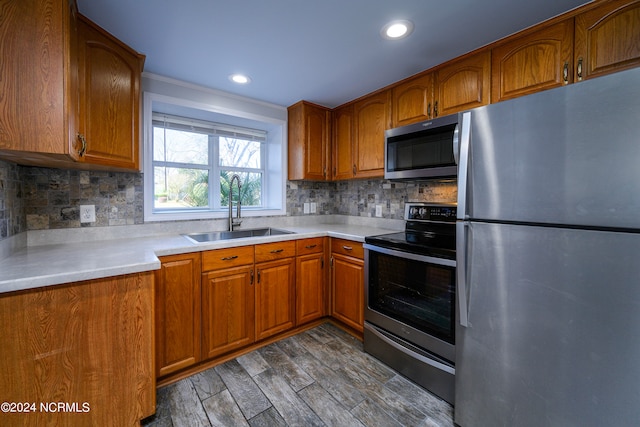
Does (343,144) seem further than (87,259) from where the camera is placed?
Yes

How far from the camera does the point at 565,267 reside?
1.03 metres

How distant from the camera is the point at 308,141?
2.75 metres

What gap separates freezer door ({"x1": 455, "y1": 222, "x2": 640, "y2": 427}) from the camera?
0.92m

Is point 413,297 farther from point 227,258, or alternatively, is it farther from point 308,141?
point 308,141

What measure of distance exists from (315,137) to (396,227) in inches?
50.6

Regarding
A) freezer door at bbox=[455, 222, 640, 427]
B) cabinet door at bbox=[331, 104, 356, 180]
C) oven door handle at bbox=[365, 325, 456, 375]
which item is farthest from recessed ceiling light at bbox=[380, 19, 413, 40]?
oven door handle at bbox=[365, 325, 456, 375]

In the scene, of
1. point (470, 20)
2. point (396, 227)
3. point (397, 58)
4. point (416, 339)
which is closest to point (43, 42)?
point (397, 58)

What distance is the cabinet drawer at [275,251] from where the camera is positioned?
2.06m

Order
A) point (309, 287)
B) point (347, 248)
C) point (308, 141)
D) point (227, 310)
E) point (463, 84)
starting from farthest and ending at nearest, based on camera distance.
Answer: point (308, 141) → point (309, 287) → point (347, 248) → point (227, 310) → point (463, 84)

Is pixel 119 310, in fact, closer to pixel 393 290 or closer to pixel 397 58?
pixel 393 290

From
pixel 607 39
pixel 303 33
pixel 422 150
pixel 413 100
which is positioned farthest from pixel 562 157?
pixel 303 33

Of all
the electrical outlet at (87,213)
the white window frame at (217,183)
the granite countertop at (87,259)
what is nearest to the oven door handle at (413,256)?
the granite countertop at (87,259)

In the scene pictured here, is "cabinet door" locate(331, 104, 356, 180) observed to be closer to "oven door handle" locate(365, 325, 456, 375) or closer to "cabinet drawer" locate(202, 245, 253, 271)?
"cabinet drawer" locate(202, 245, 253, 271)

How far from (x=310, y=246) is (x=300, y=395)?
3.72 ft
